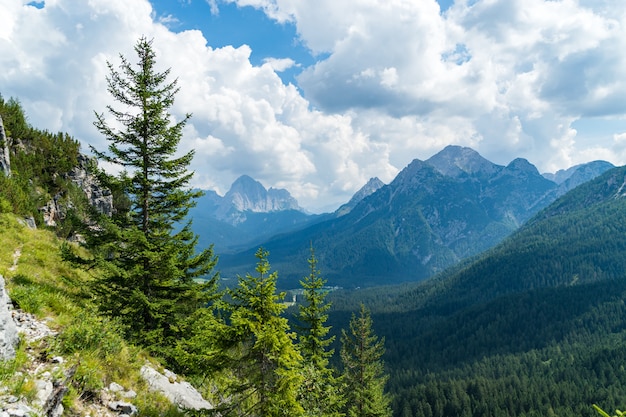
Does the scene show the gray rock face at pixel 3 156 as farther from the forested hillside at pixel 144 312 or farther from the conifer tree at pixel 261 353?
the conifer tree at pixel 261 353

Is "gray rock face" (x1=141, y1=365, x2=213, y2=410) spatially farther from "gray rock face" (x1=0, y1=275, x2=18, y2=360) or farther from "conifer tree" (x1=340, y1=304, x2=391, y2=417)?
"conifer tree" (x1=340, y1=304, x2=391, y2=417)

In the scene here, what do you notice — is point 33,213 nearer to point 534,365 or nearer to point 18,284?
point 18,284

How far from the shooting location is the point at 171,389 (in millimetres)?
13234

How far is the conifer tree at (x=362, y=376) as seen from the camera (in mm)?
33812

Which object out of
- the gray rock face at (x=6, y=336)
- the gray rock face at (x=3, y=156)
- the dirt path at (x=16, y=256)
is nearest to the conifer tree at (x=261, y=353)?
the gray rock face at (x=6, y=336)

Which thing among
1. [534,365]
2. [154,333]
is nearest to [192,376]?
[154,333]

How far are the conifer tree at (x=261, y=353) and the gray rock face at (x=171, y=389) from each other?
1.48 meters

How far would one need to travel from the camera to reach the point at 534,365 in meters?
176

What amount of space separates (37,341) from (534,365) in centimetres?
21618

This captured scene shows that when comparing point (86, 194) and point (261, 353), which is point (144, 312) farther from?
point (86, 194)

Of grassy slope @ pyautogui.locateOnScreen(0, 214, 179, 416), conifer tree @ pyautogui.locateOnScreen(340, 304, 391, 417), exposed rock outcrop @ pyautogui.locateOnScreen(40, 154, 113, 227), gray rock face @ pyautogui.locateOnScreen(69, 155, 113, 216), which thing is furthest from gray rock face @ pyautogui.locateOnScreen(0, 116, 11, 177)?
conifer tree @ pyautogui.locateOnScreen(340, 304, 391, 417)

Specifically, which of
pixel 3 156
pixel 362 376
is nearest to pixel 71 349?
pixel 3 156

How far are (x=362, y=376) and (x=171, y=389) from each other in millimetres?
27032

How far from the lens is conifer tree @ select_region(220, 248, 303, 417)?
40.8 ft
